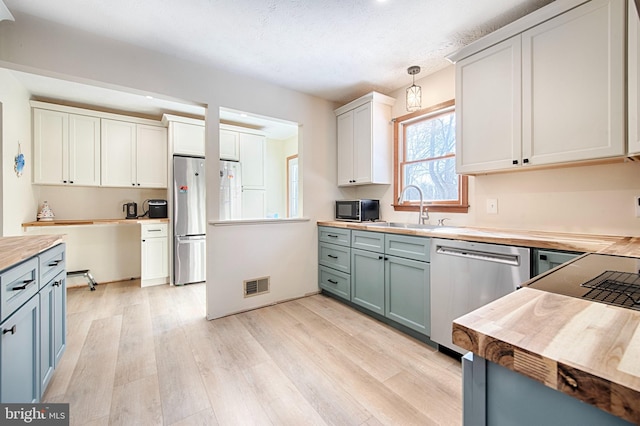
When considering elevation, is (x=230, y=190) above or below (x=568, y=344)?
above

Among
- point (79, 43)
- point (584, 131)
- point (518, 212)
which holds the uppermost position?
point (79, 43)

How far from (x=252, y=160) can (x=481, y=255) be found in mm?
3619

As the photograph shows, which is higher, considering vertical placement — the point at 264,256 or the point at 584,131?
the point at 584,131

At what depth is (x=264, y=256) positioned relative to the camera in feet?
9.78

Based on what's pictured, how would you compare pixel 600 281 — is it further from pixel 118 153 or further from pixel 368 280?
pixel 118 153

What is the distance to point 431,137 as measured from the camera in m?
2.82

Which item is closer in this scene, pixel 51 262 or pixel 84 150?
pixel 51 262

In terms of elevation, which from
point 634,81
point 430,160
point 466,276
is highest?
point 634,81

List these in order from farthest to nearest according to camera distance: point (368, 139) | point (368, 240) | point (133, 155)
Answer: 1. point (133, 155)
2. point (368, 139)
3. point (368, 240)

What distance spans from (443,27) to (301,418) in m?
2.77

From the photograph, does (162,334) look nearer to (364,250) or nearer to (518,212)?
(364,250)

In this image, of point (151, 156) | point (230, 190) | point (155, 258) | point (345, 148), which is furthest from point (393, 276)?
point (151, 156)

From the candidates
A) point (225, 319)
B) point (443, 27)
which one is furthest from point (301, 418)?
point (443, 27)

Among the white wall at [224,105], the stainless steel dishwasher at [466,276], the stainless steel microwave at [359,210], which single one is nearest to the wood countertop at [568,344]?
the stainless steel dishwasher at [466,276]
